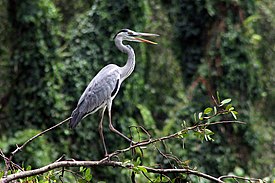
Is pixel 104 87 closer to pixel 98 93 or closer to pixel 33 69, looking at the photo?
pixel 98 93

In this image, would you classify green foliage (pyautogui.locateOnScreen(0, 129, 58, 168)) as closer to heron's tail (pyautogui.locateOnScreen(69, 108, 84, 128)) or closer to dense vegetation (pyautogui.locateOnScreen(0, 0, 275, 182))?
dense vegetation (pyautogui.locateOnScreen(0, 0, 275, 182))

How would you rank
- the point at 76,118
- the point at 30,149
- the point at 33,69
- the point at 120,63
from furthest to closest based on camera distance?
the point at 120,63 < the point at 33,69 < the point at 30,149 < the point at 76,118

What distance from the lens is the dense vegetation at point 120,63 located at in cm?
563

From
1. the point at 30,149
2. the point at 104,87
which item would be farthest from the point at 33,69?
the point at 104,87

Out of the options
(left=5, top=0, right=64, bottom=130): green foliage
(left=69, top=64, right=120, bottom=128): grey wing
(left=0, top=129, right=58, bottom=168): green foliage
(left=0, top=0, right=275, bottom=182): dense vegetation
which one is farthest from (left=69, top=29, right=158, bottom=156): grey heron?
(left=5, top=0, right=64, bottom=130): green foliage

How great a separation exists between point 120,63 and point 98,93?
8.64ft

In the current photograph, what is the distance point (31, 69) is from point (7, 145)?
3.10 ft

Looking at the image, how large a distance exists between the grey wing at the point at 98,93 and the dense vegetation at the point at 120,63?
229cm

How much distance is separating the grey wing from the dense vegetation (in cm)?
229

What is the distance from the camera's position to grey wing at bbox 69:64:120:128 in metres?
3.18

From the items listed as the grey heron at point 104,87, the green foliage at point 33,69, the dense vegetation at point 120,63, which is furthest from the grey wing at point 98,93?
the green foliage at point 33,69

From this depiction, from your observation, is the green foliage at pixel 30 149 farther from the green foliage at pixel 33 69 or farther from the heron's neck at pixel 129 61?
the heron's neck at pixel 129 61

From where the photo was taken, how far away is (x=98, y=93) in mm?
3219

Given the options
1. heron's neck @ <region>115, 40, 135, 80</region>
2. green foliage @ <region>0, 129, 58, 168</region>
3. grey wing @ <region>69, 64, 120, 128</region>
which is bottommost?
green foliage @ <region>0, 129, 58, 168</region>
